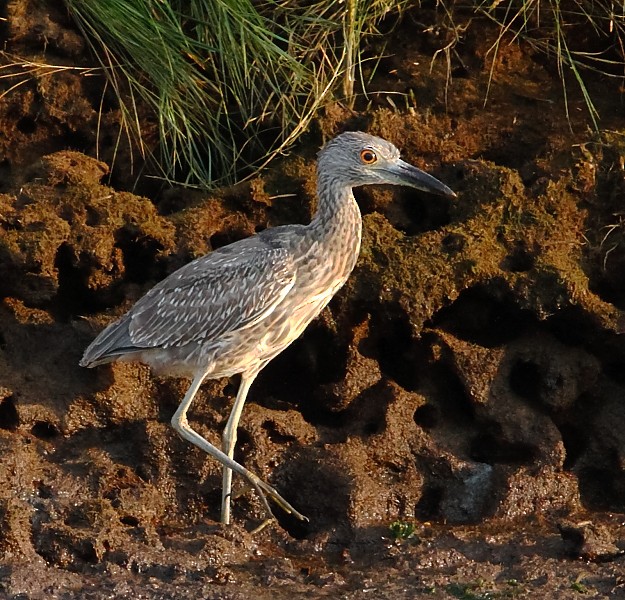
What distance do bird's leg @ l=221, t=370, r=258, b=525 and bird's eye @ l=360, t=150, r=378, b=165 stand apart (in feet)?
3.83

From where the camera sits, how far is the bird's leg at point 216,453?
6.50 metres

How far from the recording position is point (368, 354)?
711 cm

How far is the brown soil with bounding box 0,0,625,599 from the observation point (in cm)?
649

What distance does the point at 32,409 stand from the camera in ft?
22.0

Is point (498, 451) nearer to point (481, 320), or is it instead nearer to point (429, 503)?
point (429, 503)

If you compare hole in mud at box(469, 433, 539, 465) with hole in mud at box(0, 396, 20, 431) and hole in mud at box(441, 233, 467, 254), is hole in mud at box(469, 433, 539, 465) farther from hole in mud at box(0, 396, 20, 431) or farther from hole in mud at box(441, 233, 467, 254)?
hole in mud at box(0, 396, 20, 431)

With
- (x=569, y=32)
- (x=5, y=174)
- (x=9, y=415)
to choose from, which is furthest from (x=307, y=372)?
(x=569, y=32)

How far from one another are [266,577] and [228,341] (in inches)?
48.2

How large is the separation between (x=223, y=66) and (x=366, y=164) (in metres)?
1.08

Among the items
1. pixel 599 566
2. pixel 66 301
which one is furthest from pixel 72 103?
pixel 599 566

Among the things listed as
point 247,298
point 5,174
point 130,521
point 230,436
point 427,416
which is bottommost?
point 427,416

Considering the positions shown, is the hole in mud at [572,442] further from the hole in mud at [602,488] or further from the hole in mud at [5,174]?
the hole in mud at [5,174]

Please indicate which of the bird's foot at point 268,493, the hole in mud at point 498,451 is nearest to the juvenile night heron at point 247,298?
the bird's foot at point 268,493

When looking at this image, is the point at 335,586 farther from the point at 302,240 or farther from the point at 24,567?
the point at 302,240
